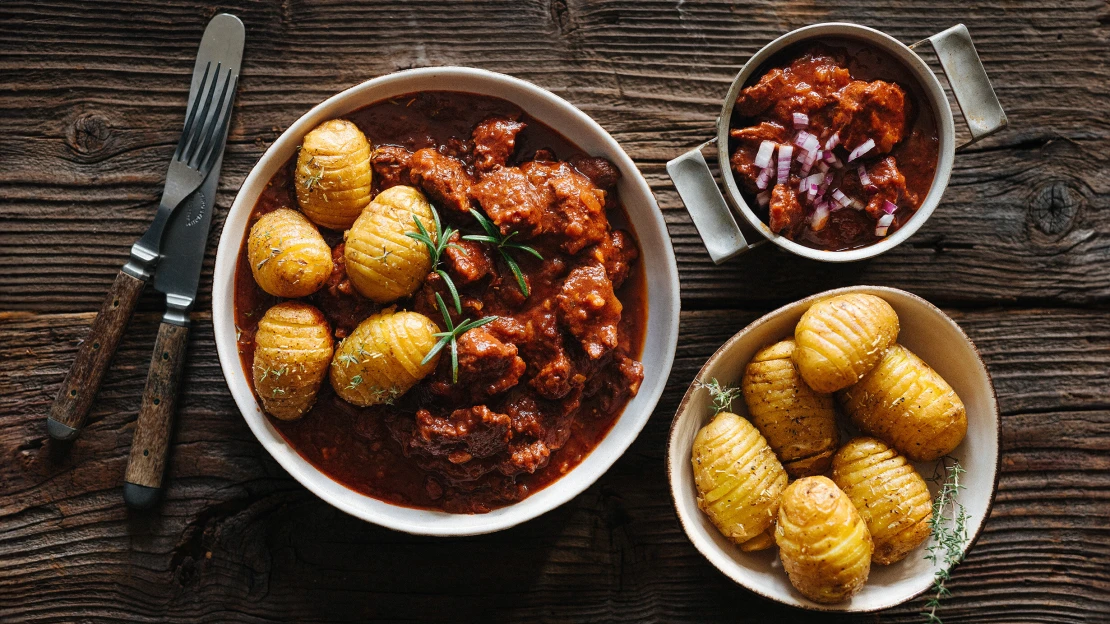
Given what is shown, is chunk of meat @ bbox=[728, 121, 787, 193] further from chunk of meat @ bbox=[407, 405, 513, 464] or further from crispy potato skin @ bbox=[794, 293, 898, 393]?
chunk of meat @ bbox=[407, 405, 513, 464]

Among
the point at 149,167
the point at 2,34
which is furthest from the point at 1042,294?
the point at 2,34

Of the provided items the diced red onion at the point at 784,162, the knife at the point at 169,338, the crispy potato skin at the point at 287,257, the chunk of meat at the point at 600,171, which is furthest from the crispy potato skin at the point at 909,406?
the knife at the point at 169,338

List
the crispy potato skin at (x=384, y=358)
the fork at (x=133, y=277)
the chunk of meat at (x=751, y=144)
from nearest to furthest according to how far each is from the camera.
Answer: the crispy potato skin at (x=384, y=358), the chunk of meat at (x=751, y=144), the fork at (x=133, y=277)

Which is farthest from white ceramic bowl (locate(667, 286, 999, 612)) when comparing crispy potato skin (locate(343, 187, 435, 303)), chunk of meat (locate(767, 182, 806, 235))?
crispy potato skin (locate(343, 187, 435, 303))

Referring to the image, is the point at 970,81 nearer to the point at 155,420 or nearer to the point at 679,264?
the point at 679,264

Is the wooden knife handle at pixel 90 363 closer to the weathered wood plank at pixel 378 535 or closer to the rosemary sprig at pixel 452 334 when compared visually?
the weathered wood plank at pixel 378 535

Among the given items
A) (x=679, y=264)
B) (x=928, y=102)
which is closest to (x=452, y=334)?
(x=679, y=264)

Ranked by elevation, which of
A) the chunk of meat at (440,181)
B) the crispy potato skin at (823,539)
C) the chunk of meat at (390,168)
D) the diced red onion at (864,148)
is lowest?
the crispy potato skin at (823,539)
